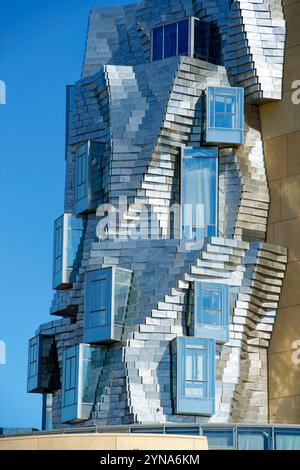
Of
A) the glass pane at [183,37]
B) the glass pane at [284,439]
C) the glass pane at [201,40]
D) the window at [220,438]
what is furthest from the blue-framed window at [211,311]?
the glass pane at [201,40]

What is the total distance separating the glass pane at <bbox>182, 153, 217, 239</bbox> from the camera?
190ft

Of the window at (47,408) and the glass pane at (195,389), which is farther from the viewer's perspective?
the window at (47,408)

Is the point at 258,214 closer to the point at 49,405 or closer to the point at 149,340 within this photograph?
the point at 149,340

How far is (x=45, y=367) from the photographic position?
6059 centimetres

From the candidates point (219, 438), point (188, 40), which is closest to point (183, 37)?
point (188, 40)

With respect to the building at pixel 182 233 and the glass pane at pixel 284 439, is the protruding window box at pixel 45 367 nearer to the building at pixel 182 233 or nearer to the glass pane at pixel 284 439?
the building at pixel 182 233

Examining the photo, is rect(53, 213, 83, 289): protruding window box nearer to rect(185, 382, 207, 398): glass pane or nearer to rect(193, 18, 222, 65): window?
rect(185, 382, 207, 398): glass pane

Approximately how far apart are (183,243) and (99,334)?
4.43 m

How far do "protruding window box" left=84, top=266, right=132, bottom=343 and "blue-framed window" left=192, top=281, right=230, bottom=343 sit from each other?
2587 millimetres

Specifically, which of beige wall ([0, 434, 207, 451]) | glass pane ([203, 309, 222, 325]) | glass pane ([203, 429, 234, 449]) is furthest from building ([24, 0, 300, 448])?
beige wall ([0, 434, 207, 451])

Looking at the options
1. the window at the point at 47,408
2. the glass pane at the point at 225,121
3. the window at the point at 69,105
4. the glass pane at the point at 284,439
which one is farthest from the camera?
the window at the point at 69,105

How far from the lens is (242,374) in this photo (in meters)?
56.5

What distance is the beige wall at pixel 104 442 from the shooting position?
4091 centimetres
